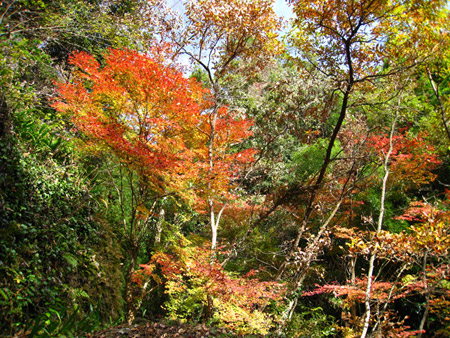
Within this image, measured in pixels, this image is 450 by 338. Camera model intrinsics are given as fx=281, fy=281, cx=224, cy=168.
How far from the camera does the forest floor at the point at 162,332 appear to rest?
3279 mm

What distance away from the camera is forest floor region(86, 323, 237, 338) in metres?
3.28

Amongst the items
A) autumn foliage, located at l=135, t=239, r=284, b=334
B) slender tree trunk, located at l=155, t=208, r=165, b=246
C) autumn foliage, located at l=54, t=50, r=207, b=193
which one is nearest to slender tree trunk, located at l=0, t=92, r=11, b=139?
autumn foliage, located at l=54, t=50, r=207, b=193

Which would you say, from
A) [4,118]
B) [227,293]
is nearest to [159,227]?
[227,293]

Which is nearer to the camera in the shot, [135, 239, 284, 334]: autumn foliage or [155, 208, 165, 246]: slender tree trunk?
[135, 239, 284, 334]: autumn foliage

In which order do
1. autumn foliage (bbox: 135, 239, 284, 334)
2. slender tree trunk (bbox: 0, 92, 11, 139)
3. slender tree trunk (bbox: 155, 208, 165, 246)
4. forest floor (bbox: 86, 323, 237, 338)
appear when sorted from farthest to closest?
slender tree trunk (bbox: 155, 208, 165, 246) → autumn foliage (bbox: 135, 239, 284, 334) → slender tree trunk (bbox: 0, 92, 11, 139) → forest floor (bbox: 86, 323, 237, 338)

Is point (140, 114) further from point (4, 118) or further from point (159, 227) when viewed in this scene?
point (159, 227)

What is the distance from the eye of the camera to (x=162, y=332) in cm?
355

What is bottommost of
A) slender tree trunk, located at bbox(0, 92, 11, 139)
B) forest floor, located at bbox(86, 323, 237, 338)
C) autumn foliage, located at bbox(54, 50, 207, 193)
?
forest floor, located at bbox(86, 323, 237, 338)

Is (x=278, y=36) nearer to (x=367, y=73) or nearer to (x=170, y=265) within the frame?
(x=367, y=73)

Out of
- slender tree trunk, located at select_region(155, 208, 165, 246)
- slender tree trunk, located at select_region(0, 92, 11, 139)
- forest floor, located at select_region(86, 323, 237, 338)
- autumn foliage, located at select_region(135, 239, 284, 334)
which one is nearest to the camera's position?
forest floor, located at select_region(86, 323, 237, 338)

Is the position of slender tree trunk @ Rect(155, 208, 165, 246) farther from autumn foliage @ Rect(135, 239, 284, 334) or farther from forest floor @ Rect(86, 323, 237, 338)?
forest floor @ Rect(86, 323, 237, 338)

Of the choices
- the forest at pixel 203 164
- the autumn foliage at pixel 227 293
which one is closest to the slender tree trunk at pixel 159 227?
the forest at pixel 203 164

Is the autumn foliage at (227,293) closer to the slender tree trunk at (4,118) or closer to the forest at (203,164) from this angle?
the forest at (203,164)

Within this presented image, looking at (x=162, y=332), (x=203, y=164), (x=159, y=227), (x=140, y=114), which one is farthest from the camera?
(x=159, y=227)
